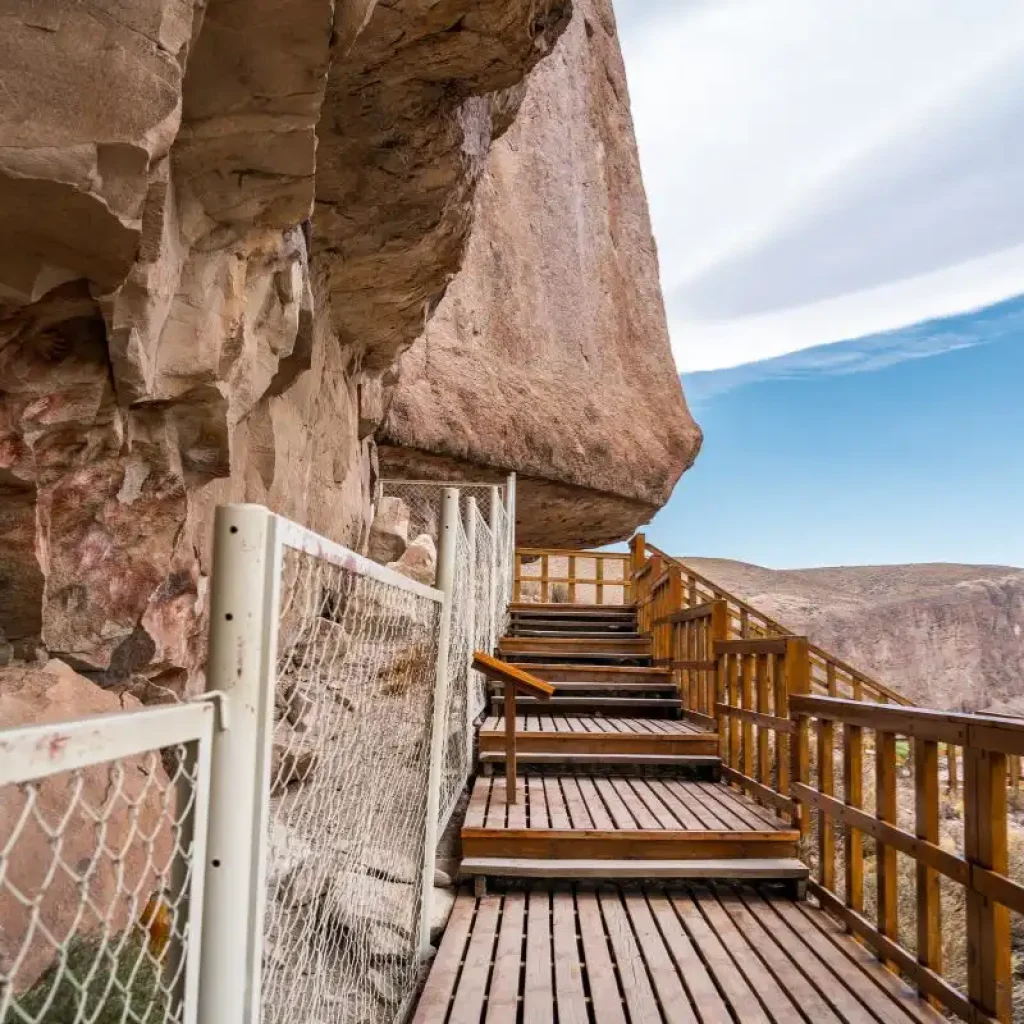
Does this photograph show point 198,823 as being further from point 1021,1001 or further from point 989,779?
point 1021,1001

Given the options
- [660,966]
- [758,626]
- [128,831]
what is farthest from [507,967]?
[758,626]

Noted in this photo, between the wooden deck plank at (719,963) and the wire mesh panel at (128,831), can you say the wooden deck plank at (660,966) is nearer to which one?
the wooden deck plank at (719,963)

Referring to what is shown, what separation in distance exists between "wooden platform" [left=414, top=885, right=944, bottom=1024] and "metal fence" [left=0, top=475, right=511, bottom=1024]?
0.97ft

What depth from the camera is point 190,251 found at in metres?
3.82

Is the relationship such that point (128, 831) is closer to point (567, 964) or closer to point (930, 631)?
point (567, 964)

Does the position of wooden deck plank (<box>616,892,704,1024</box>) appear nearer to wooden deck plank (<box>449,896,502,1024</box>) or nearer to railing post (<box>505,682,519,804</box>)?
wooden deck plank (<box>449,896,502,1024</box>)

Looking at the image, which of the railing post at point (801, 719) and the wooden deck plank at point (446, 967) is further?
the railing post at point (801, 719)

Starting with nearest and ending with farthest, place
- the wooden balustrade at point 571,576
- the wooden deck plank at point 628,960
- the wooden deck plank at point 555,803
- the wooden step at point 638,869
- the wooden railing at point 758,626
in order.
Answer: the wooden deck plank at point 628,960, the wooden step at point 638,869, the wooden deck plank at point 555,803, the wooden railing at point 758,626, the wooden balustrade at point 571,576

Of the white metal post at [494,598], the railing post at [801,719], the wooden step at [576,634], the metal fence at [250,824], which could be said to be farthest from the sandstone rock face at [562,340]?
the metal fence at [250,824]

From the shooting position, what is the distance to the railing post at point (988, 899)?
2.50 metres

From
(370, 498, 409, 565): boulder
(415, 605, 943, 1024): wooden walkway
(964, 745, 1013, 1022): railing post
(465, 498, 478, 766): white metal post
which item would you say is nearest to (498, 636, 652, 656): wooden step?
(370, 498, 409, 565): boulder

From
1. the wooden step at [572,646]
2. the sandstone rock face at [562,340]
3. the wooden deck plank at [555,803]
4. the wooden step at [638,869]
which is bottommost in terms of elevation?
the wooden step at [638,869]

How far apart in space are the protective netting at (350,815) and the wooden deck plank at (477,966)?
0.65 ft

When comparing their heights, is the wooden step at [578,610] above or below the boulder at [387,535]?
below
